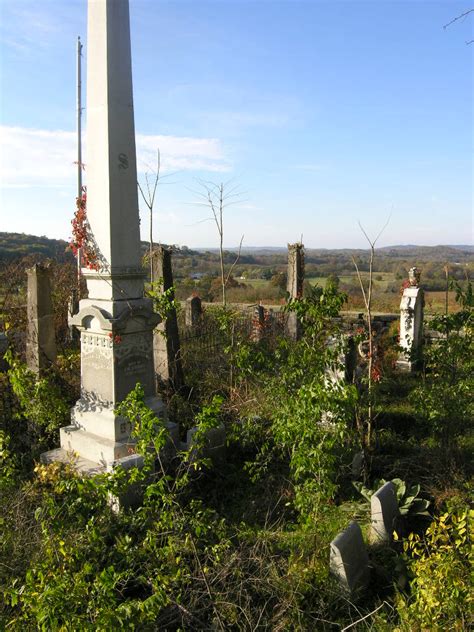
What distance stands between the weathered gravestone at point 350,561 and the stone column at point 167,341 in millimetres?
4078

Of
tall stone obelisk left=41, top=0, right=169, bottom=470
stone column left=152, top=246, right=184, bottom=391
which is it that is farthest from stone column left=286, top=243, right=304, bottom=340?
tall stone obelisk left=41, top=0, right=169, bottom=470

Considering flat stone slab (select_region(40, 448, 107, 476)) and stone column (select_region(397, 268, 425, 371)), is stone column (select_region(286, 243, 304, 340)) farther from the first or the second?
flat stone slab (select_region(40, 448, 107, 476))

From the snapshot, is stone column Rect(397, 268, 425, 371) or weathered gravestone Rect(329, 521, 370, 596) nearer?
weathered gravestone Rect(329, 521, 370, 596)

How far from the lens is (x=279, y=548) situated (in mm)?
3514

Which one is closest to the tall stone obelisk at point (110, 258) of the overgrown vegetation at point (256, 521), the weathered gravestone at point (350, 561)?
the overgrown vegetation at point (256, 521)

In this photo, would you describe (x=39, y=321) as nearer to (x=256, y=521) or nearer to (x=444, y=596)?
(x=256, y=521)

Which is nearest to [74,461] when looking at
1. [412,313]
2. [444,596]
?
[444,596]

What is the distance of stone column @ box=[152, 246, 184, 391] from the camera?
686 cm

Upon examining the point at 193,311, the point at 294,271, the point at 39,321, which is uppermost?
the point at 294,271

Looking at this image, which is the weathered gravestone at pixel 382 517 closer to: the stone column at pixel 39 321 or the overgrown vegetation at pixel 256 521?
the overgrown vegetation at pixel 256 521

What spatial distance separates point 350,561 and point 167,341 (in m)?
4.37

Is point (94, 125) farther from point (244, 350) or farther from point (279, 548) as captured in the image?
point (279, 548)

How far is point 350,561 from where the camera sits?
127 inches

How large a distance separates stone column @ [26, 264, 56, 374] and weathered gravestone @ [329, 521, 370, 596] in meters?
4.78
